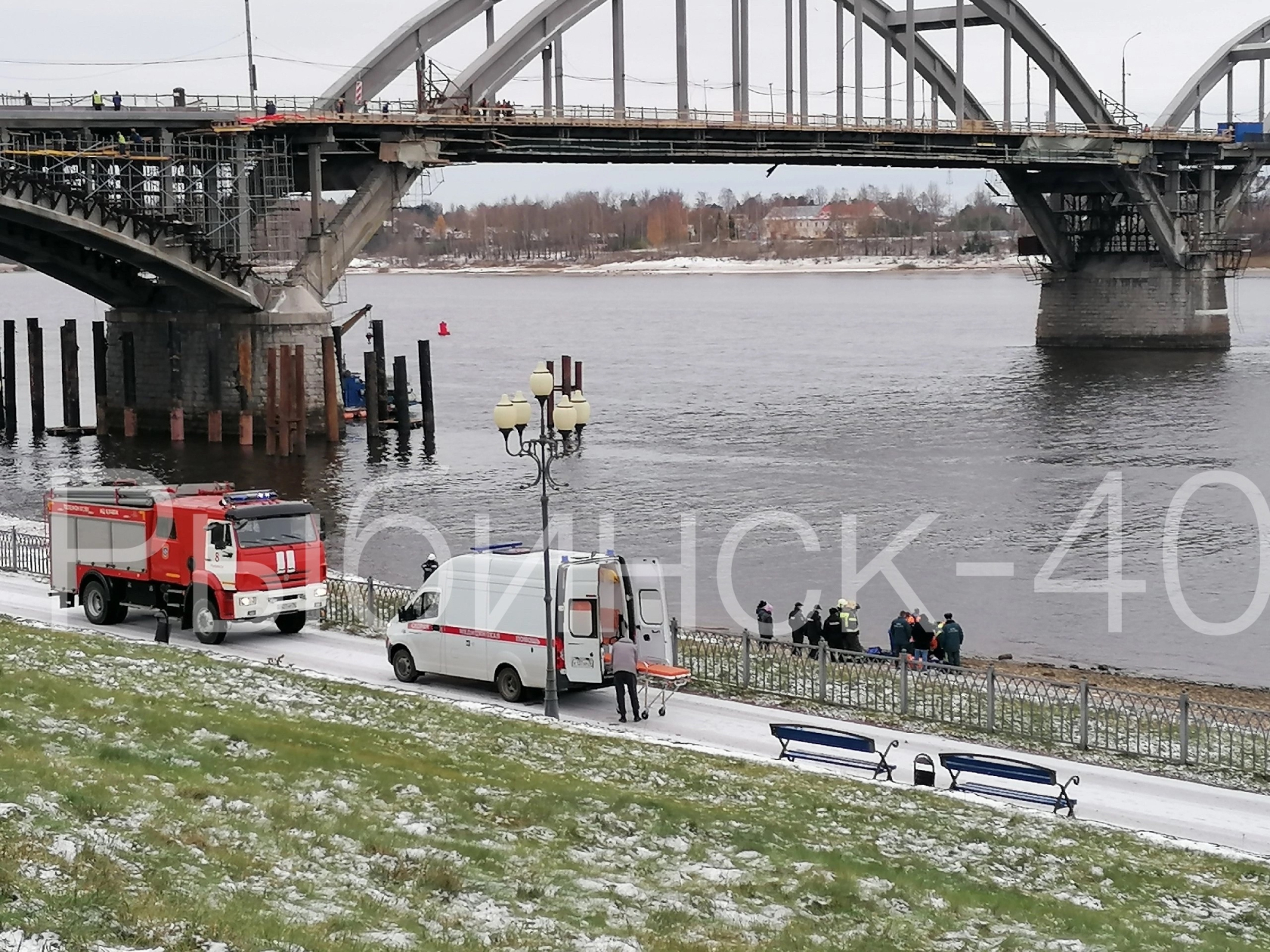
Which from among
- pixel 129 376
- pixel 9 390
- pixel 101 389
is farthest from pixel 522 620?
pixel 9 390

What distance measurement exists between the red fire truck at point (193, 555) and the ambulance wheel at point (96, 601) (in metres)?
0.02

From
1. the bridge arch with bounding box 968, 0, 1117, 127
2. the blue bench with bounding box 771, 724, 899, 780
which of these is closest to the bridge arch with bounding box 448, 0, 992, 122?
the bridge arch with bounding box 968, 0, 1117, 127

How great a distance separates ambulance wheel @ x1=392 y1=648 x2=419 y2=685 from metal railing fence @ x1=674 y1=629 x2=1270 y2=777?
3.82m

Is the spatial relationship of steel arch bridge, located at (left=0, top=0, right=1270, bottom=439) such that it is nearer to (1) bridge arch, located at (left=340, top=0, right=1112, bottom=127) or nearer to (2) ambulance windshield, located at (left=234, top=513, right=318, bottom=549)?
(1) bridge arch, located at (left=340, top=0, right=1112, bottom=127)

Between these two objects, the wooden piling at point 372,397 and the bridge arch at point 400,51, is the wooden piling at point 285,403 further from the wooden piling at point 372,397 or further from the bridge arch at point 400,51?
the bridge arch at point 400,51

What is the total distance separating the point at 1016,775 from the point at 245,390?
181 ft

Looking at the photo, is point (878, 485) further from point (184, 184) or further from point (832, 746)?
point (832, 746)

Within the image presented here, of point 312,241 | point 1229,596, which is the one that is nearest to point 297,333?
point 312,241

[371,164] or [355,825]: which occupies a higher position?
[371,164]

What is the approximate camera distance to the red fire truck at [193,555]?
27.5 metres

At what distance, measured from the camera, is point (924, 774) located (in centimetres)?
1934

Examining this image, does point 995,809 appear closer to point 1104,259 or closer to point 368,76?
point 368,76

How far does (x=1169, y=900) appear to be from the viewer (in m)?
Result: 14.5

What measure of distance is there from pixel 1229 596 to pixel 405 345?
359ft
